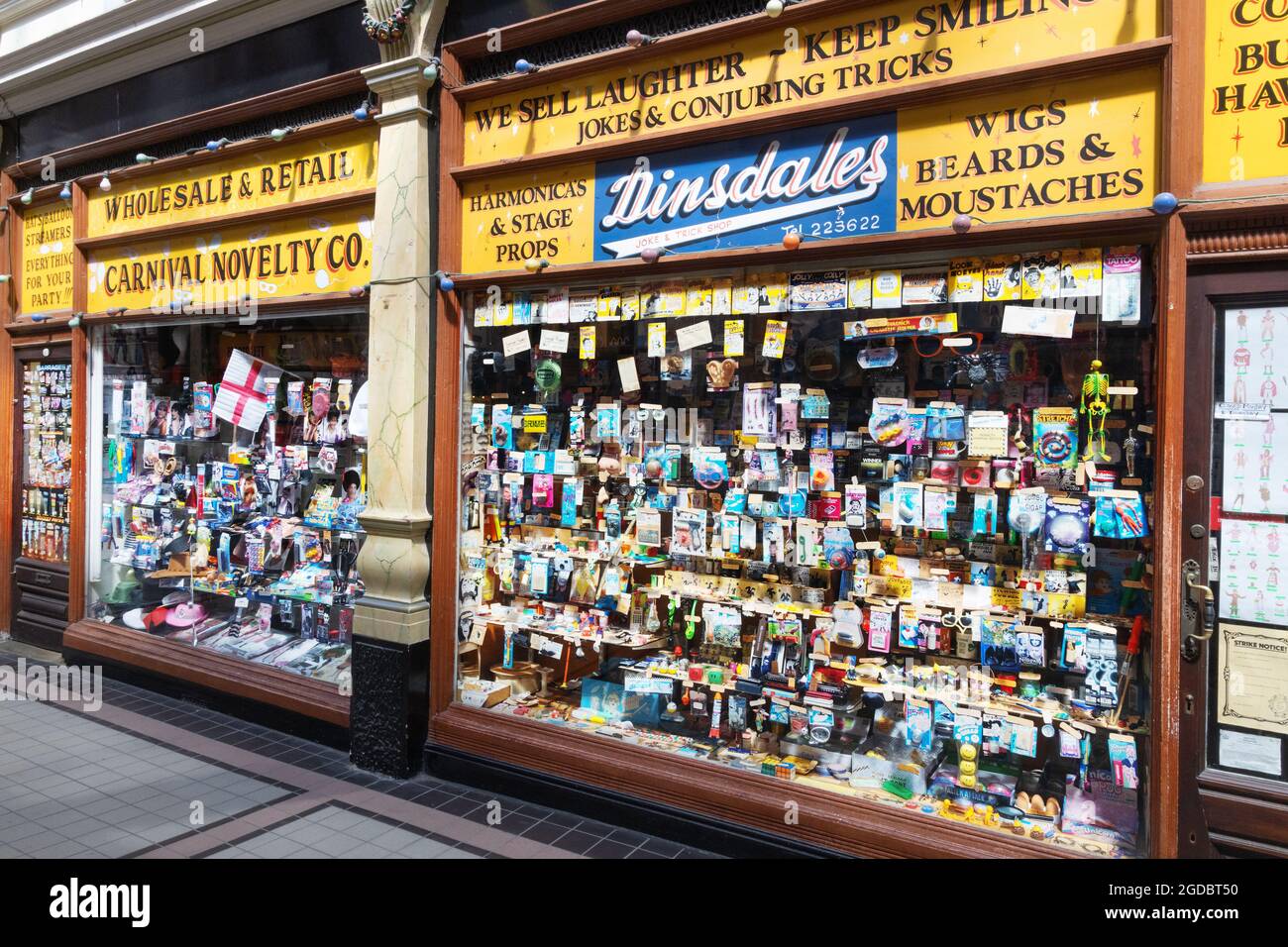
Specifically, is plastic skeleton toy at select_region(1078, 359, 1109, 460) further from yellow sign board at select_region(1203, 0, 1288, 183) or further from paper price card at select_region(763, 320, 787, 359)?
paper price card at select_region(763, 320, 787, 359)

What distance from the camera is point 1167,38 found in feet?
10.6

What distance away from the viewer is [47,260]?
7.70 metres

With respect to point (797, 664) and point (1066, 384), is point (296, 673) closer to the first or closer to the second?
point (797, 664)

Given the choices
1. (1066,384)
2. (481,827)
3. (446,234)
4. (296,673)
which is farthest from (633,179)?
(296,673)

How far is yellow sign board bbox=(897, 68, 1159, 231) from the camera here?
11.0ft

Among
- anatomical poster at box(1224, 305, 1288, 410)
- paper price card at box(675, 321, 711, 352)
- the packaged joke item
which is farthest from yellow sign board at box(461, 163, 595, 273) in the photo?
anatomical poster at box(1224, 305, 1288, 410)

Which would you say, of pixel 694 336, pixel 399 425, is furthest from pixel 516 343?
pixel 694 336

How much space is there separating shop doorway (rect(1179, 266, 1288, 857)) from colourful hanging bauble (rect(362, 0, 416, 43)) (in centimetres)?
443

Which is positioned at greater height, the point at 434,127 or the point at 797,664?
the point at 434,127

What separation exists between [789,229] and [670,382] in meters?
1.10

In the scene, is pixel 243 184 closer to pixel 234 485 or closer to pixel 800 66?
pixel 234 485

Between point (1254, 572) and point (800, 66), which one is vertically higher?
point (800, 66)

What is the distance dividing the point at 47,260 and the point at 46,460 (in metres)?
1.89

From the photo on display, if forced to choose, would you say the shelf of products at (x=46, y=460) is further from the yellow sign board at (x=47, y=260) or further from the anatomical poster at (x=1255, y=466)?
the anatomical poster at (x=1255, y=466)
